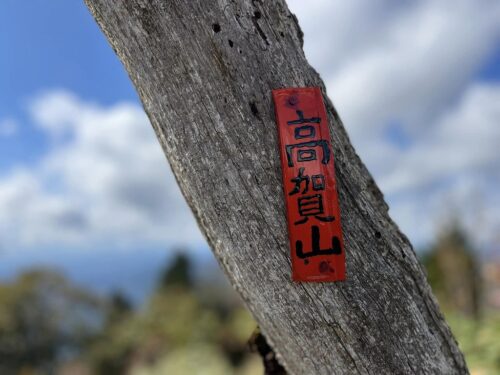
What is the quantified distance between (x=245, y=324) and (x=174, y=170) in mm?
8649

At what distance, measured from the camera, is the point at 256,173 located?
1556mm

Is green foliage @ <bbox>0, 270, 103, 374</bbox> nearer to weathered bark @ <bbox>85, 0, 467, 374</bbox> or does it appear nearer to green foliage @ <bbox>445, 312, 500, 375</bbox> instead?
green foliage @ <bbox>445, 312, 500, 375</bbox>

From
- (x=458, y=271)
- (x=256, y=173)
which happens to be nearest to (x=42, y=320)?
(x=458, y=271)

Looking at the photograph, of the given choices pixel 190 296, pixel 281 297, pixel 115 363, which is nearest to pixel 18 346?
pixel 115 363

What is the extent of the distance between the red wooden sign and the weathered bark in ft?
0.10

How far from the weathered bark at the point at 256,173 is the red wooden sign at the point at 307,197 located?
31 mm

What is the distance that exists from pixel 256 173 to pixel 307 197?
173mm

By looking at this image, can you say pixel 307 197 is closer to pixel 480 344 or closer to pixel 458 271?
pixel 480 344

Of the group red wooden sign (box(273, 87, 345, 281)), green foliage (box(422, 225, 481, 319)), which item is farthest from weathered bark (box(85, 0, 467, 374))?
green foliage (box(422, 225, 481, 319))

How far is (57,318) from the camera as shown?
9375 mm

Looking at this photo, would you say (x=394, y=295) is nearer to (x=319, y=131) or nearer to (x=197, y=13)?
(x=319, y=131)

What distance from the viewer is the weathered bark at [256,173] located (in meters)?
1.56

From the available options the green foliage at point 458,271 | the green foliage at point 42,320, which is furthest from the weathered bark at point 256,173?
the green foliage at point 458,271

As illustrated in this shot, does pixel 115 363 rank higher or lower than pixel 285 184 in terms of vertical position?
higher
